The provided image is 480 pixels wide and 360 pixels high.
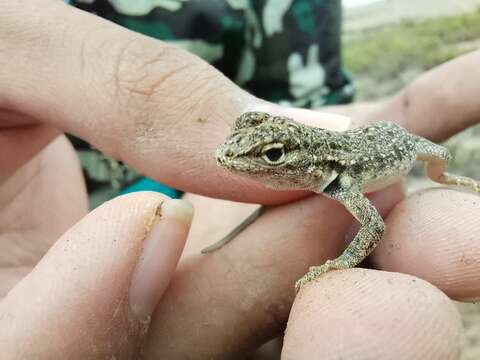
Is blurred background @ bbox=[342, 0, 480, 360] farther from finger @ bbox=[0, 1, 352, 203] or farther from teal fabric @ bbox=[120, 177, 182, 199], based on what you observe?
finger @ bbox=[0, 1, 352, 203]

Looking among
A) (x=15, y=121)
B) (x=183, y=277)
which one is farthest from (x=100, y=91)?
(x=183, y=277)

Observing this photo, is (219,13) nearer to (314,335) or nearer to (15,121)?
(15,121)

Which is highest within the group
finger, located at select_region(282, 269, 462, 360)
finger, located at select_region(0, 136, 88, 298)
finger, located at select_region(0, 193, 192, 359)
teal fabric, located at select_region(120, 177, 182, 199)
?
finger, located at select_region(282, 269, 462, 360)

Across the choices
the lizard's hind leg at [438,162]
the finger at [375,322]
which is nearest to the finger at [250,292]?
the finger at [375,322]

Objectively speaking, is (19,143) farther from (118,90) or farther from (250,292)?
(250,292)

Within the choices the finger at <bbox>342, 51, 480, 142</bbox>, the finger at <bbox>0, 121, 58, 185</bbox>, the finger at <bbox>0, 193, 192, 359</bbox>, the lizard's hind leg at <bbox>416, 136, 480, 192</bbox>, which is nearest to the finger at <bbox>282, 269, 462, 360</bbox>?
the finger at <bbox>0, 193, 192, 359</bbox>

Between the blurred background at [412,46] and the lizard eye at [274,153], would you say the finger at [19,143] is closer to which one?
the lizard eye at [274,153]
